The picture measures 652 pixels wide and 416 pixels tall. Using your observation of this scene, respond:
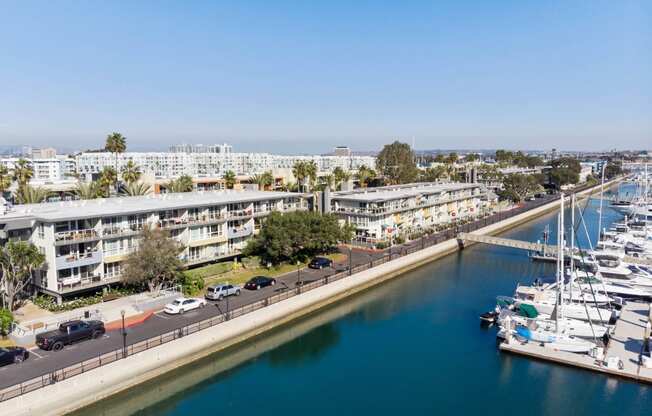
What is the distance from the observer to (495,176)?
470 feet

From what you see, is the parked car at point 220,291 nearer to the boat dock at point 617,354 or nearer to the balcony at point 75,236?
the balcony at point 75,236

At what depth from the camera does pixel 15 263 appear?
123 ft

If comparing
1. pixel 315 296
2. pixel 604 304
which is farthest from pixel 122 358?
pixel 604 304

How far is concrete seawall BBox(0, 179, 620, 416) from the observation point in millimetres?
26766

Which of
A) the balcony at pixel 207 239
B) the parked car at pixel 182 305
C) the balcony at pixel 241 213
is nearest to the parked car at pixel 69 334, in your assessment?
the parked car at pixel 182 305

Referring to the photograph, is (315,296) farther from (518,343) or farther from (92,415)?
(92,415)

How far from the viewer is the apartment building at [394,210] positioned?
69.8m

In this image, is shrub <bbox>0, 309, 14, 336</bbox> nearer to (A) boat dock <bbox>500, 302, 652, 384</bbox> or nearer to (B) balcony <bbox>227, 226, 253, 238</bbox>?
(B) balcony <bbox>227, 226, 253, 238</bbox>

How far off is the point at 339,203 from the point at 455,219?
30.8 metres

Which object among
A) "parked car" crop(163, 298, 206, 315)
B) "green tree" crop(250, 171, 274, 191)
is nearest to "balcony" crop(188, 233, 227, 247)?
"parked car" crop(163, 298, 206, 315)

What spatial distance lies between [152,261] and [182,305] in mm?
4876

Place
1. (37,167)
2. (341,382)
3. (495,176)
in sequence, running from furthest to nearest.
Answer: (37,167), (495,176), (341,382)

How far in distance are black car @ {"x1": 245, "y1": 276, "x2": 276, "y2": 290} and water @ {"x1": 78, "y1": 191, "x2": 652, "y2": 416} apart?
5.98 m

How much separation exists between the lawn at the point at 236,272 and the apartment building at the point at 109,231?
5.15ft
